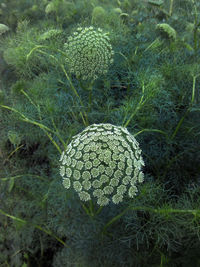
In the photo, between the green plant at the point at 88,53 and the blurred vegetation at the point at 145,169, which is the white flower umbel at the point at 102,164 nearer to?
the blurred vegetation at the point at 145,169

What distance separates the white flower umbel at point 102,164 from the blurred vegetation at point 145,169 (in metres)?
0.21

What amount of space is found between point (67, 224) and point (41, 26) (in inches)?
149

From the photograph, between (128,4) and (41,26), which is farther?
(128,4)

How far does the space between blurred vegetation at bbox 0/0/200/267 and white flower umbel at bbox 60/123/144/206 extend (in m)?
0.21

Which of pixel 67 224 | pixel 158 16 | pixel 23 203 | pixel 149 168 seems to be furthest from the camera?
pixel 158 16

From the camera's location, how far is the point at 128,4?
16.3 ft

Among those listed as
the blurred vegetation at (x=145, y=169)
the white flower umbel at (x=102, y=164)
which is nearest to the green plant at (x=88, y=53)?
the blurred vegetation at (x=145, y=169)

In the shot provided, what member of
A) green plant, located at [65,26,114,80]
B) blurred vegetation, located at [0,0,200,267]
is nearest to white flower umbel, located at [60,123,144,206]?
blurred vegetation, located at [0,0,200,267]

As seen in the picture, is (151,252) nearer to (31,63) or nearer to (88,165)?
(88,165)

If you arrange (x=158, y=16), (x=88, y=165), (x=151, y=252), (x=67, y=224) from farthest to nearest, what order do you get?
(x=158, y=16) < (x=67, y=224) < (x=151, y=252) < (x=88, y=165)

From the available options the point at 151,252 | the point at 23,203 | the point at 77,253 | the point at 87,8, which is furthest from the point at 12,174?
the point at 87,8

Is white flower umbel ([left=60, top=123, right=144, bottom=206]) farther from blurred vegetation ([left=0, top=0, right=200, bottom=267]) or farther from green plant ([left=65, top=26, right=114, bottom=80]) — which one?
green plant ([left=65, top=26, right=114, bottom=80])

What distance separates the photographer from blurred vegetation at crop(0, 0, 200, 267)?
2053 millimetres

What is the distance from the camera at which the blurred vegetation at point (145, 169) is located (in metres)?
2.05
